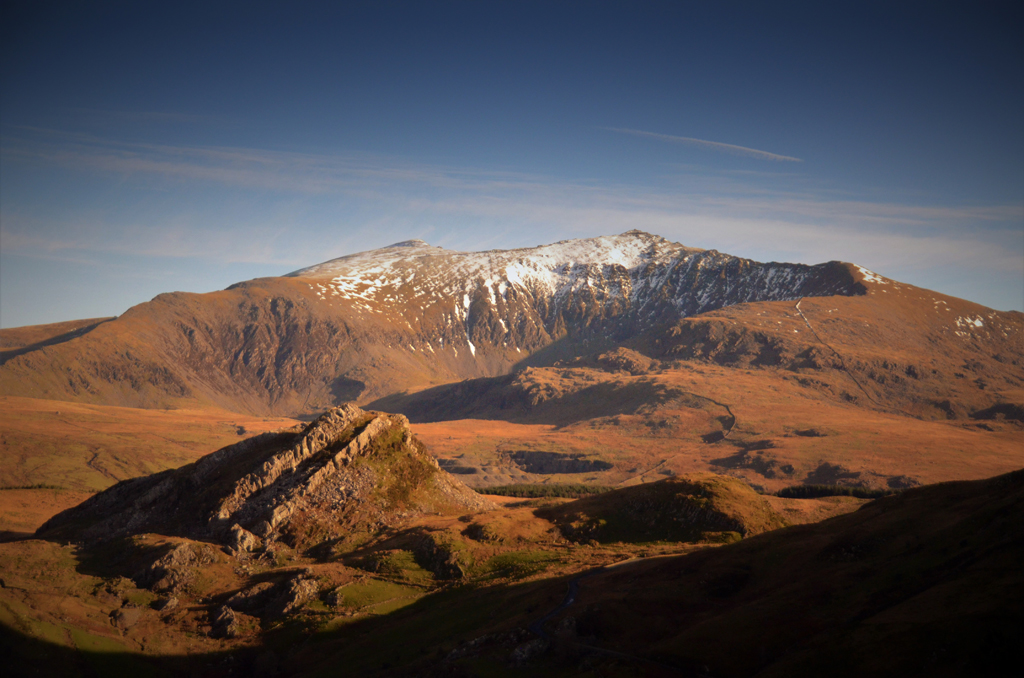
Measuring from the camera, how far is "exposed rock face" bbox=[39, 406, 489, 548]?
234 feet

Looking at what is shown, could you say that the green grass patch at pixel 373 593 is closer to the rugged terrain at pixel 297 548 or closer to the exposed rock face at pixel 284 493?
the rugged terrain at pixel 297 548

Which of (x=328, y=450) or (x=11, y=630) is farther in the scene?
(x=328, y=450)

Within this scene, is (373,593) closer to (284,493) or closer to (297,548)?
(297,548)

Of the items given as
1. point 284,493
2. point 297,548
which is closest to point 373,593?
point 297,548

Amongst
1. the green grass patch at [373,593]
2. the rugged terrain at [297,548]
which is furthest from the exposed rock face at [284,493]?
the green grass patch at [373,593]

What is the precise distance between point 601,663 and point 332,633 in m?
26.3

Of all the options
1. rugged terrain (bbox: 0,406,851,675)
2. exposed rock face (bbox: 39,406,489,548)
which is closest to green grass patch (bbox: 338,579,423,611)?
rugged terrain (bbox: 0,406,851,675)

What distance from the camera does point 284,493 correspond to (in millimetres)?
74625

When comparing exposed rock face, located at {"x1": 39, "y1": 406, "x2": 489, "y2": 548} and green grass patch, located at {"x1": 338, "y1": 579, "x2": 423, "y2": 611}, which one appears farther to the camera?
exposed rock face, located at {"x1": 39, "y1": 406, "x2": 489, "y2": 548}

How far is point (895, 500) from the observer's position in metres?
57.2

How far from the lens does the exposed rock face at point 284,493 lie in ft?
234

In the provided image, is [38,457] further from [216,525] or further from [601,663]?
[601,663]

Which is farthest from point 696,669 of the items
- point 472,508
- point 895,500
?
point 472,508

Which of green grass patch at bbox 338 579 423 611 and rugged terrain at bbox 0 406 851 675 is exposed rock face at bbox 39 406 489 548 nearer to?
rugged terrain at bbox 0 406 851 675
